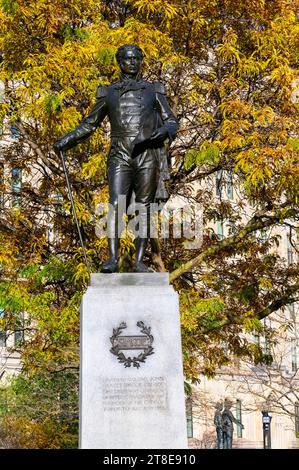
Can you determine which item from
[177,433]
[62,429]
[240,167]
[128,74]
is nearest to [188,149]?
[240,167]

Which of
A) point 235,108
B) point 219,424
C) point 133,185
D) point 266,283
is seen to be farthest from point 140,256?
point 219,424

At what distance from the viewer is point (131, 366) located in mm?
11922

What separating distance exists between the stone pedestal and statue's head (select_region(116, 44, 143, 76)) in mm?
2422

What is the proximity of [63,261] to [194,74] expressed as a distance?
3634 millimetres

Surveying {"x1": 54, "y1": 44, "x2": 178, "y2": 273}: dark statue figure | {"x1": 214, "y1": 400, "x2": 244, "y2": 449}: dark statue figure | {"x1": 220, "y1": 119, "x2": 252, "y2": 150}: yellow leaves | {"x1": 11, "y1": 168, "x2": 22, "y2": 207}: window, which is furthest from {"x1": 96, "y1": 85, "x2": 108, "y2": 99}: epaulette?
{"x1": 214, "y1": 400, "x2": 244, "y2": 449}: dark statue figure

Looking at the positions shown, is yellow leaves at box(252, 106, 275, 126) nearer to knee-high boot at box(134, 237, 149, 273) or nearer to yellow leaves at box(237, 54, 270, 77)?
yellow leaves at box(237, 54, 270, 77)

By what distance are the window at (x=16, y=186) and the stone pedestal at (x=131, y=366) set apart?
7.39 meters

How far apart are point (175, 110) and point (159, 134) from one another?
5.93 m

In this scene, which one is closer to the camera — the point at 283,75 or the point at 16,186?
the point at 283,75

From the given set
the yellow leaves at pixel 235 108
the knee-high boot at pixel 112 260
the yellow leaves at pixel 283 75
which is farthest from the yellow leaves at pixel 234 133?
the knee-high boot at pixel 112 260

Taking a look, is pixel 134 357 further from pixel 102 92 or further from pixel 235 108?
pixel 235 108

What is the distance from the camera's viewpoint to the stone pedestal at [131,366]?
11695 mm

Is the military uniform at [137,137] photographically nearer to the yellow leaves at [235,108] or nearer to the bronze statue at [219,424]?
the yellow leaves at [235,108]

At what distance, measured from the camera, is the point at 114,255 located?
41.6ft
